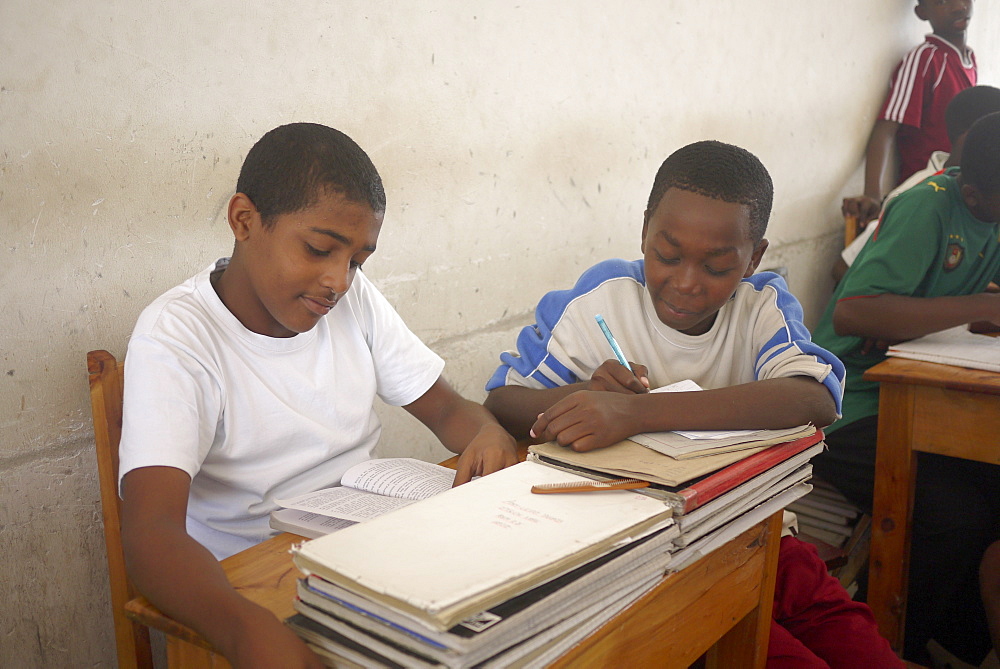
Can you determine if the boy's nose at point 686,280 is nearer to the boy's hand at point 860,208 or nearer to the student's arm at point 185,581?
the student's arm at point 185,581

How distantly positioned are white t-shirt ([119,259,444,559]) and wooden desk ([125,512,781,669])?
0.19 meters

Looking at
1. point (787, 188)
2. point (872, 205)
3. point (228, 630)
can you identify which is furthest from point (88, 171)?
point (872, 205)

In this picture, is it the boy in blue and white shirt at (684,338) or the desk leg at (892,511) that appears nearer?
the boy in blue and white shirt at (684,338)

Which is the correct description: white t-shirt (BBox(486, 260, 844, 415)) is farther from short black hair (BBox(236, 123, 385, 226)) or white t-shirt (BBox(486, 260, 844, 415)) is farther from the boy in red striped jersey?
the boy in red striped jersey

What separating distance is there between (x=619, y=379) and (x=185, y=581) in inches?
28.1

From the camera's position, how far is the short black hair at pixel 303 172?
3.78ft

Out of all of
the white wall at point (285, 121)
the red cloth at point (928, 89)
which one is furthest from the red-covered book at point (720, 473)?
the red cloth at point (928, 89)

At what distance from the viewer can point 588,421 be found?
1.07 m

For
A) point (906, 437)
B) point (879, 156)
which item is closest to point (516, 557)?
point (906, 437)

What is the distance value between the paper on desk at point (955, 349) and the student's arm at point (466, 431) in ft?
3.80

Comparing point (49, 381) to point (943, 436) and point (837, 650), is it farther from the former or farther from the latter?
point (943, 436)

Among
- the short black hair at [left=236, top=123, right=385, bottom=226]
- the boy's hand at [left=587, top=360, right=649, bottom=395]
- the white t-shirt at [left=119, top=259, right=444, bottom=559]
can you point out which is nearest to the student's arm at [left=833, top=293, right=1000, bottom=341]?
the boy's hand at [left=587, top=360, right=649, bottom=395]

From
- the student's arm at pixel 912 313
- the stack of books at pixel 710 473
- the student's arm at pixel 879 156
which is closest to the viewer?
the stack of books at pixel 710 473

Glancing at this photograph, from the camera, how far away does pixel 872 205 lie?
369 centimetres
